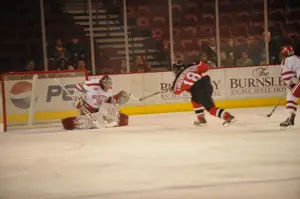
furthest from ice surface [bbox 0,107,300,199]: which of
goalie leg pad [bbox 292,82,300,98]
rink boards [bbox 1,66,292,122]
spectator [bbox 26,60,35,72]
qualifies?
spectator [bbox 26,60,35,72]

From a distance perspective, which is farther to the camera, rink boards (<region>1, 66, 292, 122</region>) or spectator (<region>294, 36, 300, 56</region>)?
spectator (<region>294, 36, 300, 56</region>)

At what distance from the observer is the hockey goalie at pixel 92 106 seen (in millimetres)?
8008

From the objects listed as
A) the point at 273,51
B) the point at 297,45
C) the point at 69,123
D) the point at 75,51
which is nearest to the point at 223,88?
the point at 273,51

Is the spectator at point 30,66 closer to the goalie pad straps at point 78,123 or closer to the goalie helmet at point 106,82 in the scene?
the goalie pad straps at point 78,123

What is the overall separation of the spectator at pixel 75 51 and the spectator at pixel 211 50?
253 cm

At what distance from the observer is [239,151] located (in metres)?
5.45

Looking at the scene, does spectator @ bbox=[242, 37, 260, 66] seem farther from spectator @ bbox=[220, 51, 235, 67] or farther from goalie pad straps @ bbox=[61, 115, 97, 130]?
goalie pad straps @ bbox=[61, 115, 97, 130]

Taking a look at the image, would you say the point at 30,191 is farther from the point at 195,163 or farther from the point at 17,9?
the point at 17,9

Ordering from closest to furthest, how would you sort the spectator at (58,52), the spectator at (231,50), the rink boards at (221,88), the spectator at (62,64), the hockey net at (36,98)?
1. the hockey net at (36,98)
2. the rink boards at (221,88)
3. the spectator at (62,64)
4. the spectator at (58,52)
5. the spectator at (231,50)

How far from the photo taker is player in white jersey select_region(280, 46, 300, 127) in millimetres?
7086

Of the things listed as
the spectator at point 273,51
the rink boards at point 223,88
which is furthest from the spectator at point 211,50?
the spectator at point 273,51

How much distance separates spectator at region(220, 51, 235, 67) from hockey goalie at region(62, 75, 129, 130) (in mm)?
3666

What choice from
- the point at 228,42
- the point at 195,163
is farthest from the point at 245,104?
the point at 195,163

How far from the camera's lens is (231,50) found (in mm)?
11227
